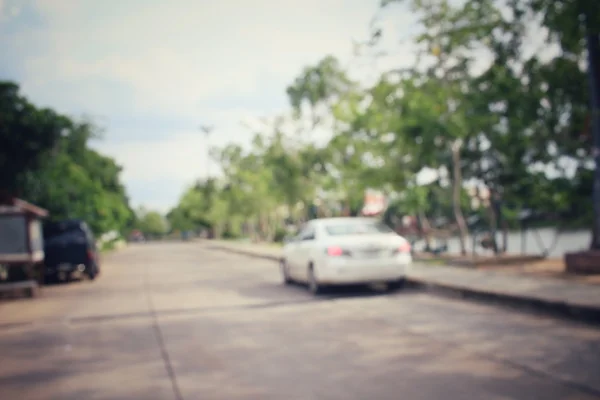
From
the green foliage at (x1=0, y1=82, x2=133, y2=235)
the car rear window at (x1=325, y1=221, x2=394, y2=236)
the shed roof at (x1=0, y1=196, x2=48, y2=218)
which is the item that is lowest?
the car rear window at (x1=325, y1=221, x2=394, y2=236)

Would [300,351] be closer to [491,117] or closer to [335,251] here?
[335,251]

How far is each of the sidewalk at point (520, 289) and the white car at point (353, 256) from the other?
1.02 metres

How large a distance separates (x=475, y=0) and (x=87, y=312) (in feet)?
31.9

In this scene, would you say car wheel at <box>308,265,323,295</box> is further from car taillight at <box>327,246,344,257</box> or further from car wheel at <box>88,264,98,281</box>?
car wheel at <box>88,264,98,281</box>

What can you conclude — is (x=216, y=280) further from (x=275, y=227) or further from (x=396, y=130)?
(x=275, y=227)

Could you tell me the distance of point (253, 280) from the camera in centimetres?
1516

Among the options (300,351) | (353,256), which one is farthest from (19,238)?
A: (300,351)

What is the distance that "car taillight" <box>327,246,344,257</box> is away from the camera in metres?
10.6

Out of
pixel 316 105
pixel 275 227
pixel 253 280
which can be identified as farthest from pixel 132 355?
pixel 275 227

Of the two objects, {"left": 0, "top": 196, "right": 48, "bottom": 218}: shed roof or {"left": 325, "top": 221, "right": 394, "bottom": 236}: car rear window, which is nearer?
{"left": 325, "top": 221, "right": 394, "bottom": 236}: car rear window

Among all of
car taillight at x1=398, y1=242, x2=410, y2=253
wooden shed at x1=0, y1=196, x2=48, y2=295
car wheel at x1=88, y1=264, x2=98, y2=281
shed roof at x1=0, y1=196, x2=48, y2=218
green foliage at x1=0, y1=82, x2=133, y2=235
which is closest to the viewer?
car taillight at x1=398, y1=242, x2=410, y2=253

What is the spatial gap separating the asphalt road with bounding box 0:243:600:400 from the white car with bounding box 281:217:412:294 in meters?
0.47

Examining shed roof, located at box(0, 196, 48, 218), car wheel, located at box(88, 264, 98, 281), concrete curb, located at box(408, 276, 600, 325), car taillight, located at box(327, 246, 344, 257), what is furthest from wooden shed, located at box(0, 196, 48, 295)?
concrete curb, located at box(408, 276, 600, 325)

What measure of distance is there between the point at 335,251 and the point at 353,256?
0.36 m
